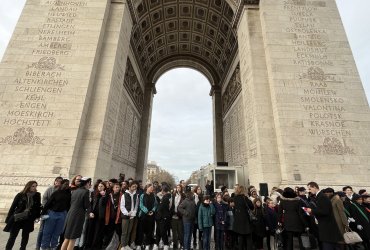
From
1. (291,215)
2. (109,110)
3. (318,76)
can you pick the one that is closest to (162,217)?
(291,215)

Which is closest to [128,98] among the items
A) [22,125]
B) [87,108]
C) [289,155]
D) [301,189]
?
[87,108]

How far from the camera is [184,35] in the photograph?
83.0 feet

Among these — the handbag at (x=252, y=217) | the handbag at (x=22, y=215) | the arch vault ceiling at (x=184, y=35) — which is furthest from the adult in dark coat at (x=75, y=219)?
the arch vault ceiling at (x=184, y=35)

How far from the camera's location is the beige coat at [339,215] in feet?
14.0

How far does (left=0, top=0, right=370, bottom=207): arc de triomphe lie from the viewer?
10117mm

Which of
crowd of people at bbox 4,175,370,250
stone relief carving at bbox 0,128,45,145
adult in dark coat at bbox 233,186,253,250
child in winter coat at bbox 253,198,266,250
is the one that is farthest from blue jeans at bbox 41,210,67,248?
stone relief carving at bbox 0,128,45,145

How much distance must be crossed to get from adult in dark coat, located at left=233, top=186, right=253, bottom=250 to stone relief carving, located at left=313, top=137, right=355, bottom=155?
7.30 meters

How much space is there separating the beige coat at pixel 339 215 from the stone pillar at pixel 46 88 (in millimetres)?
10270

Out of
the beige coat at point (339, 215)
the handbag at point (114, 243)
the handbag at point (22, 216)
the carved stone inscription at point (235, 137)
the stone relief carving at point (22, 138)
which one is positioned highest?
the carved stone inscription at point (235, 137)

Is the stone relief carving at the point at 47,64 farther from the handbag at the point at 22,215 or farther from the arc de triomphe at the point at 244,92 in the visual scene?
the handbag at the point at 22,215

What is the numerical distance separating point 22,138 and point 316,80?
1621cm

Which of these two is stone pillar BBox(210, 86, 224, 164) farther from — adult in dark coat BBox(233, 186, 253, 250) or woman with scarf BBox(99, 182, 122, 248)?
woman with scarf BBox(99, 182, 122, 248)

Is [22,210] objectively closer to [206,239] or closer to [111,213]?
[111,213]

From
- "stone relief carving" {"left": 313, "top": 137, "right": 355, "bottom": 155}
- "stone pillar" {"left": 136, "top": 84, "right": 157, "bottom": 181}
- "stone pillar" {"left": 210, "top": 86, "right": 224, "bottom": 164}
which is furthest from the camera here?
"stone pillar" {"left": 210, "top": 86, "right": 224, "bottom": 164}
